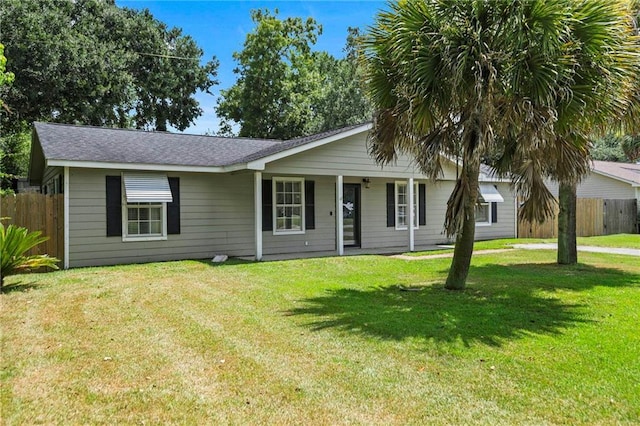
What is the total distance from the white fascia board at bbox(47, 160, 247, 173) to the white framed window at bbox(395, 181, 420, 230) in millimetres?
6057

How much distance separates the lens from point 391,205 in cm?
1471

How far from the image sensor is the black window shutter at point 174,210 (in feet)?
36.7

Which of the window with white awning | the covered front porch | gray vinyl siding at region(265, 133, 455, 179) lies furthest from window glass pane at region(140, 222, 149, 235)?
gray vinyl siding at region(265, 133, 455, 179)

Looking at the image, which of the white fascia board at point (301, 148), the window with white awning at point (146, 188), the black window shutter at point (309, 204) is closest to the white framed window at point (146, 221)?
the window with white awning at point (146, 188)

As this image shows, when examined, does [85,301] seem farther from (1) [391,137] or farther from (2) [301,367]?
(1) [391,137]

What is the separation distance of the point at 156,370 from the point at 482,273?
Answer: 7.13m

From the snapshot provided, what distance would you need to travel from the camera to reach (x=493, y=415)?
304 centimetres

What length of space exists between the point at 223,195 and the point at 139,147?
250 cm

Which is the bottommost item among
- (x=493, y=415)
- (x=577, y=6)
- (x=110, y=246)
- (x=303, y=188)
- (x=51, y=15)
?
(x=493, y=415)

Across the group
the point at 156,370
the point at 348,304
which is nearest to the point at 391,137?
the point at 348,304

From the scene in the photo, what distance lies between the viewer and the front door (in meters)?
14.0

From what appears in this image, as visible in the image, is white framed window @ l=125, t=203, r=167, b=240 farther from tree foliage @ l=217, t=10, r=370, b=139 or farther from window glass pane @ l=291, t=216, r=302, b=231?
tree foliage @ l=217, t=10, r=370, b=139

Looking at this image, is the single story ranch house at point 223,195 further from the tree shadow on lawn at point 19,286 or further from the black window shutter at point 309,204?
the tree shadow on lawn at point 19,286

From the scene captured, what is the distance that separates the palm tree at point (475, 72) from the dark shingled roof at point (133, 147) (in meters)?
5.98
